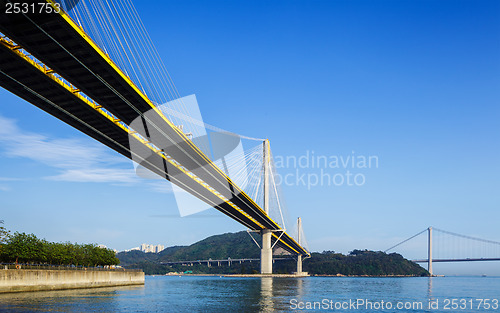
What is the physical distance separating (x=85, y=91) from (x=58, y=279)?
945 inches

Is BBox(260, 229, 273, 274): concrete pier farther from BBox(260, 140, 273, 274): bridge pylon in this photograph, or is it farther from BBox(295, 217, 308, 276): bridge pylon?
BBox(295, 217, 308, 276): bridge pylon

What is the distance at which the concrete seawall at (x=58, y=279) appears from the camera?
3944 centimetres

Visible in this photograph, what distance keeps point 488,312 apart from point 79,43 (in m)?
37.9

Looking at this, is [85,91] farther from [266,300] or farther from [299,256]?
[299,256]

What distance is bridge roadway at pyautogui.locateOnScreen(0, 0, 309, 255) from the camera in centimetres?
2609

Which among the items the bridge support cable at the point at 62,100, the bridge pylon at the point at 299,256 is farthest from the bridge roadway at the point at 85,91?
the bridge pylon at the point at 299,256

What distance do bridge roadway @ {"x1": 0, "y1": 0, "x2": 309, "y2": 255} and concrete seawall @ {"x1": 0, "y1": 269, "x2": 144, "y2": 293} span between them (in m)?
14.4

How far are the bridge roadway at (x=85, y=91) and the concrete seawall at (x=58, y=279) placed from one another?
47.3 ft

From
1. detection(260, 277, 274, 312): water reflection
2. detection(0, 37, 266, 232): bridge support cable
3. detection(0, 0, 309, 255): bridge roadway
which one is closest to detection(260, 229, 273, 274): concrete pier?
detection(260, 277, 274, 312): water reflection

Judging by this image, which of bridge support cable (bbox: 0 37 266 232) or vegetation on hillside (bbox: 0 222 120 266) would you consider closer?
bridge support cable (bbox: 0 37 266 232)

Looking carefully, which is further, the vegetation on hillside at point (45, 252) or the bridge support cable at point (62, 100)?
the vegetation on hillside at point (45, 252)

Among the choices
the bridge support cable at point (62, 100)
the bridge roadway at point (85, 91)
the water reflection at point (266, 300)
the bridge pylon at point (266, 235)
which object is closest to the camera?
the bridge roadway at point (85, 91)

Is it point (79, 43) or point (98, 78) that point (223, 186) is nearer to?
point (98, 78)

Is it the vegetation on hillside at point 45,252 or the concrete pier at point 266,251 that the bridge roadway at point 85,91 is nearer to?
the vegetation on hillside at point 45,252
